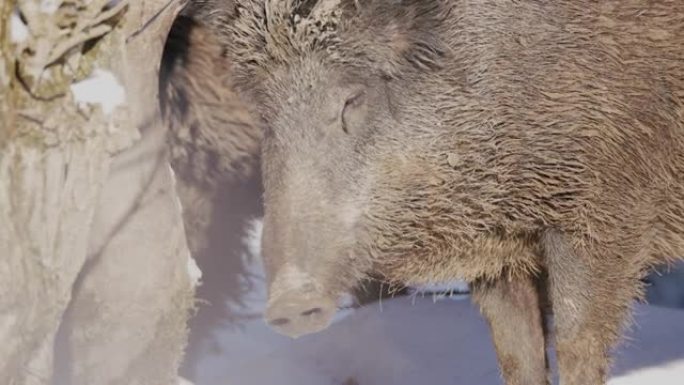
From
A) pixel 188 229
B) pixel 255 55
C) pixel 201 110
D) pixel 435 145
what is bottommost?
pixel 188 229

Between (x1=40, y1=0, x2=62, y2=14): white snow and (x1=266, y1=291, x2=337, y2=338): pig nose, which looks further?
(x1=266, y1=291, x2=337, y2=338): pig nose

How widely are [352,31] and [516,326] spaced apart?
4.56 feet

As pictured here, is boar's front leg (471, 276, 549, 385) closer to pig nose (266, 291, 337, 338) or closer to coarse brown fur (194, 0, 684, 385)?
coarse brown fur (194, 0, 684, 385)

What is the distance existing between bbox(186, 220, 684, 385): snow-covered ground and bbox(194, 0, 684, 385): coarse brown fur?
1498 mm

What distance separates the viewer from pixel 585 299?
4488mm

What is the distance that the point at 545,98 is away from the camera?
4348mm

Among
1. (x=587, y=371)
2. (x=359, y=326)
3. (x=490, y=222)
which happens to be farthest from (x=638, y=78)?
(x=359, y=326)

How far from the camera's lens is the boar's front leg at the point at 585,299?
4.46 m

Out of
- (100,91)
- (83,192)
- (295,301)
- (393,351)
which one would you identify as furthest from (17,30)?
(393,351)

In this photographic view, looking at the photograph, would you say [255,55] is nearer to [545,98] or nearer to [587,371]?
[545,98]

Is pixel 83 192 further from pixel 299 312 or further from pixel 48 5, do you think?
pixel 299 312

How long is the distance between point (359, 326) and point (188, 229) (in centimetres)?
120

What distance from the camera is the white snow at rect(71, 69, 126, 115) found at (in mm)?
4148

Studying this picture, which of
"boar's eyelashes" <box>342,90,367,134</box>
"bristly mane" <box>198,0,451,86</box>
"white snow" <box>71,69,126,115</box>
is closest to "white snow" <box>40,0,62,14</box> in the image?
"white snow" <box>71,69,126,115</box>
